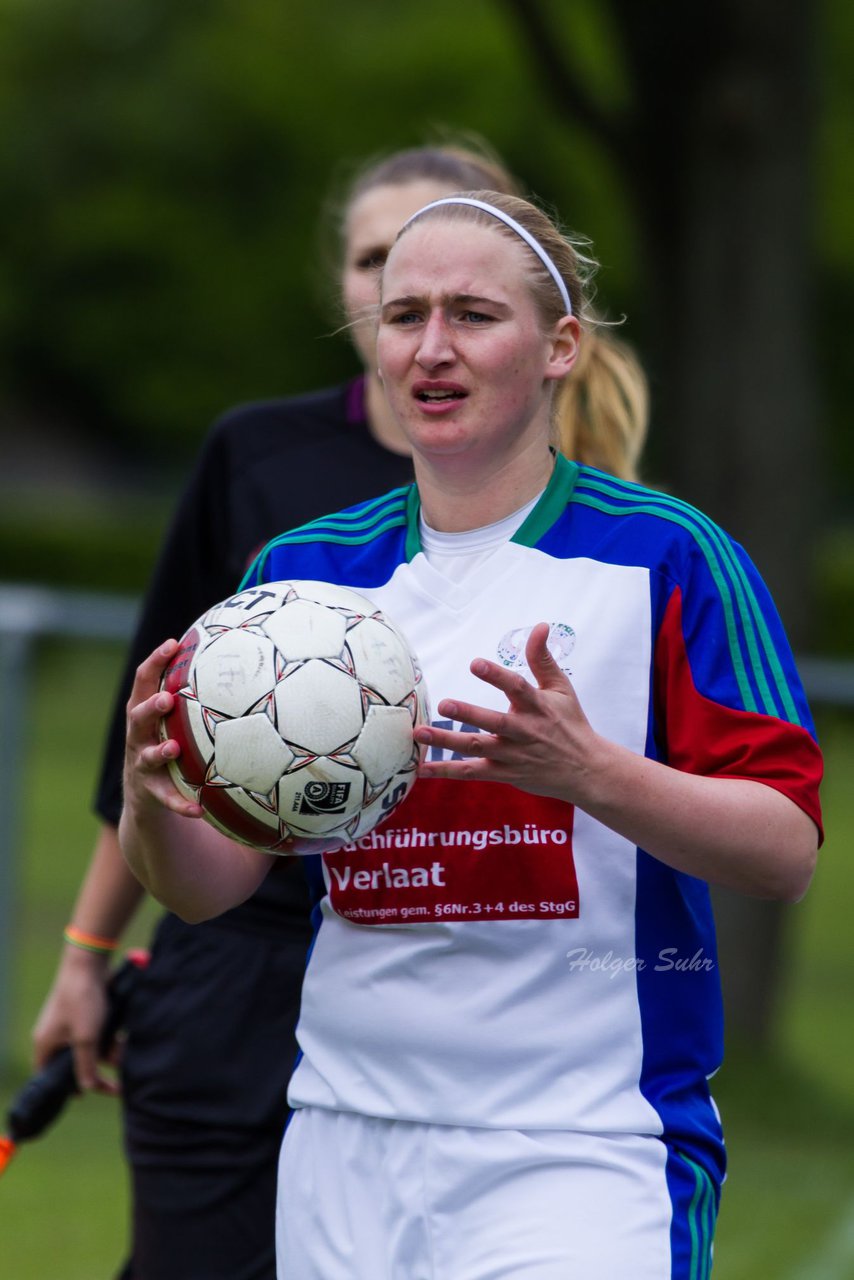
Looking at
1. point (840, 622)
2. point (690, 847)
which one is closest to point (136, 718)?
point (690, 847)

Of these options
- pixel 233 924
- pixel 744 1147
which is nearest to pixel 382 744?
pixel 233 924

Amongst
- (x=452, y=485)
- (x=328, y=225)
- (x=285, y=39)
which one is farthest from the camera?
(x=285, y=39)

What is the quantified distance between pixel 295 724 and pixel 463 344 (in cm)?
59

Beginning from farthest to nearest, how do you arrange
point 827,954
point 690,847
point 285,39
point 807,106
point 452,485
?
1. point 285,39
2. point 827,954
3. point 807,106
4. point 452,485
5. point 690,847

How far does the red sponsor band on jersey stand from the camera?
101 inches

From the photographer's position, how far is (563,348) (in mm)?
2773

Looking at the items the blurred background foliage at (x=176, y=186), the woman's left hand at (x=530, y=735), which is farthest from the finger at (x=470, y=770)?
the blurred background foliage at (x=176, y=186)

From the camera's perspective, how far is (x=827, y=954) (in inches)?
427

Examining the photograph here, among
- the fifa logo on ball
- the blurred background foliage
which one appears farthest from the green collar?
the blurred background foliage

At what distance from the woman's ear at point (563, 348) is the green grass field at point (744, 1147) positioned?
126 cm

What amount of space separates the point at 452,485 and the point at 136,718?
1.98ft

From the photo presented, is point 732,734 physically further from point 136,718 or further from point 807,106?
point 807,106

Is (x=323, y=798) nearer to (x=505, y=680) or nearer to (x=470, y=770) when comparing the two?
(x=470, y=770)

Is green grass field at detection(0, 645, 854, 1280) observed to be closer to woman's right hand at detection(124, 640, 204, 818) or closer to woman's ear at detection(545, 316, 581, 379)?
woman's right hand at detection(124, 640, 204, 818)
